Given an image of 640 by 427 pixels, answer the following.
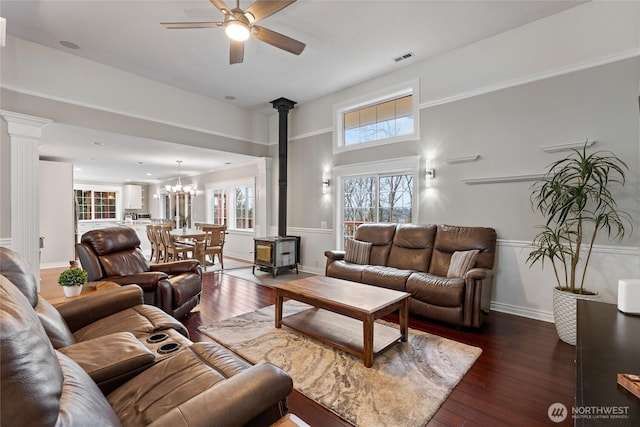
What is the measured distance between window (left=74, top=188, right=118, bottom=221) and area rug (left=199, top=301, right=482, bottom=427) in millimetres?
11250

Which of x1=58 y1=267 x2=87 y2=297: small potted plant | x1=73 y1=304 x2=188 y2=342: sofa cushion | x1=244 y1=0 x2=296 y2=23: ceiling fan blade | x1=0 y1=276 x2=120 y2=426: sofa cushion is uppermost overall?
x1=244 y1=0 x2=296 y2=23: ceiling fan blade

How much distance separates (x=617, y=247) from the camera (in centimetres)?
298

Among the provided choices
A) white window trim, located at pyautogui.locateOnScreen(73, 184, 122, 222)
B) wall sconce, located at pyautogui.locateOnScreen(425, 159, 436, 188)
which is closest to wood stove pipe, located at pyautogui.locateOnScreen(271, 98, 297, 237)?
wall sconce, located at pyautogui.locateOnScreen(425, 159, 436, 188)

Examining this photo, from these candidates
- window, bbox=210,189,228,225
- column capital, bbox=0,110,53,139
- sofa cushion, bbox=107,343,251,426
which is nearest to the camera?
sofa cushion, bbox=107,343,251,426

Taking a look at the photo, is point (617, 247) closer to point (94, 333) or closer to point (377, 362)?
point (377, 362)

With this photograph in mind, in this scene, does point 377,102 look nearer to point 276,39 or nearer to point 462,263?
point 276,39

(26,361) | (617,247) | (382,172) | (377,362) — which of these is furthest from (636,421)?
(382,172)

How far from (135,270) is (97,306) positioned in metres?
1.33

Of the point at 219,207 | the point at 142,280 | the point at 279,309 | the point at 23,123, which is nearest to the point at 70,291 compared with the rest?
the point at 142,280

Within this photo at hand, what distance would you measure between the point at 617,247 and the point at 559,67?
2.11 meters

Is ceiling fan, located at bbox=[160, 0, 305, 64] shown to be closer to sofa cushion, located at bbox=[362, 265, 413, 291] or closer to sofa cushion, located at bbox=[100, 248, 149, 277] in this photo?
sofa cushion, located at bbox=[100, 248, 149, 277]

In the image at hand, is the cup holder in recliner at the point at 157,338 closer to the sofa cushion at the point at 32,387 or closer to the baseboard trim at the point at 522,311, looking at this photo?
the sofa cushion at the point at 32,387

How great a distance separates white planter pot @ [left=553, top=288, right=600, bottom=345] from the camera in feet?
8.93

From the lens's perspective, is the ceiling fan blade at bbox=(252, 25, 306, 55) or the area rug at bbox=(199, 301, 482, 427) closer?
the area rug at bbox=(199, 301, 482, 427)
